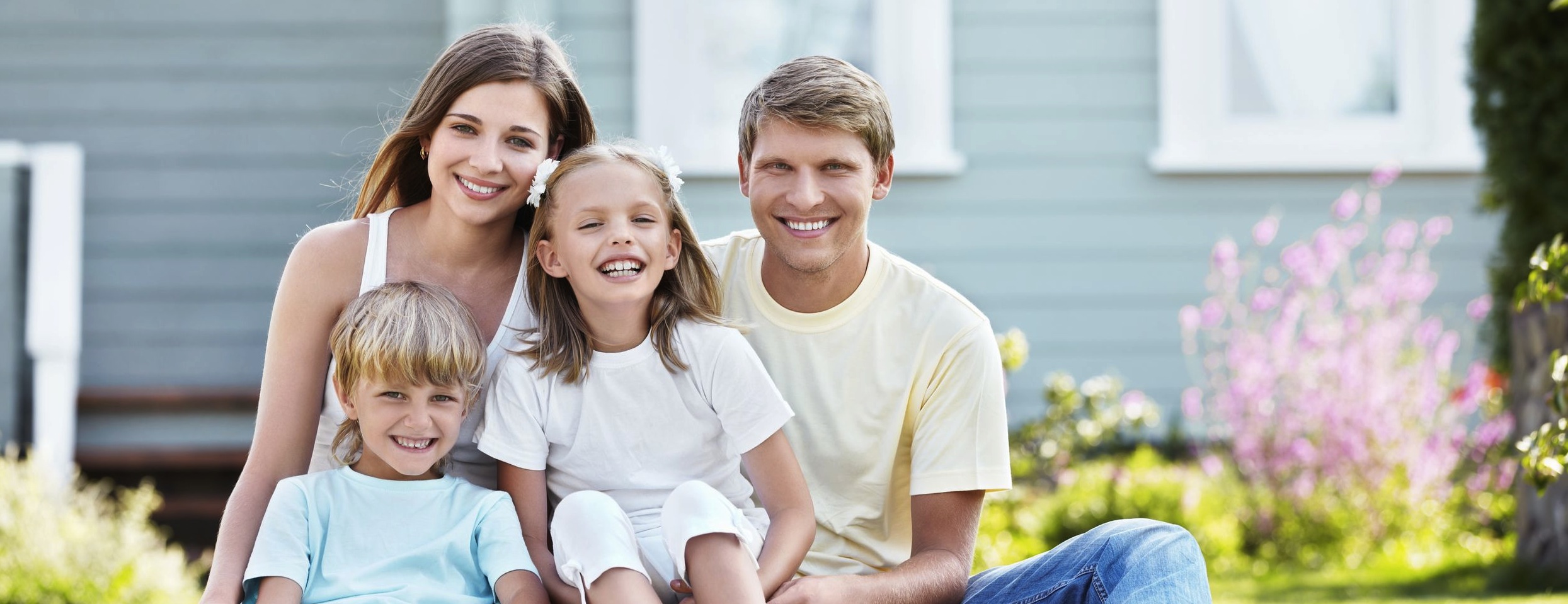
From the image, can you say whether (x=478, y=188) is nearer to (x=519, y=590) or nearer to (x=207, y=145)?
(x=519, y=590)

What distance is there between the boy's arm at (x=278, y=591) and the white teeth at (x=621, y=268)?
0.69m

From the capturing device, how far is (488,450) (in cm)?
229

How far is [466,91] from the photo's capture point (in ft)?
7.98

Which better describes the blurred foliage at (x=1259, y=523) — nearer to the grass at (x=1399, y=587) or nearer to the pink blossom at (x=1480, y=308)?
the grass at (x=1399, y=587)

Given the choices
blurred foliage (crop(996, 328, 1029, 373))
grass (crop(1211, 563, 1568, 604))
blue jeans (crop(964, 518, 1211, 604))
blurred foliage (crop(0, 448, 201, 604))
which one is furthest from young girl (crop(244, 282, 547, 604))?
blurred foliage (crop(996, 328, 1029, 373))

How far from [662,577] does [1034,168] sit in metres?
3.67

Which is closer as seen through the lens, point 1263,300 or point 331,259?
point 331,259

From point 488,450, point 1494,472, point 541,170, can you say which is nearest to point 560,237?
point 541,170

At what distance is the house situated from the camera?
5.46 meters

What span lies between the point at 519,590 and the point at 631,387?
0.40 m

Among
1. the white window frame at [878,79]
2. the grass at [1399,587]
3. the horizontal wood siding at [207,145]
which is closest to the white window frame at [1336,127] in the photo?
the white window frame at [878,79]

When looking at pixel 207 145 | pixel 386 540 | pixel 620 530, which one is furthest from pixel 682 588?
pixel 207 145

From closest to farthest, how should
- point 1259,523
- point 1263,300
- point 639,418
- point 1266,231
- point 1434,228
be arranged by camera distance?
point 639,418 < point 1259,523 < point 1263,300 < point 1266,231 < point 1434,228

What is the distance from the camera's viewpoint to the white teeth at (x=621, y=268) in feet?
7.58
